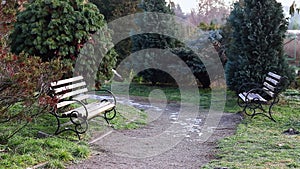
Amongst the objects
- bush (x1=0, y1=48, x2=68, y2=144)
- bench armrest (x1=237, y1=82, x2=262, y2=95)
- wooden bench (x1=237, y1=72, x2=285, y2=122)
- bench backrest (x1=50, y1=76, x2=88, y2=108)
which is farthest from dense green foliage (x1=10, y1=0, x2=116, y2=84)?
bench armrest (x1=237, y1=82, x2=262, y2=95)

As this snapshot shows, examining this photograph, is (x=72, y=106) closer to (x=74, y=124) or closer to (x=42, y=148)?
(x=74, y=124)

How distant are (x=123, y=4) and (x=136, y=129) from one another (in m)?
9.78

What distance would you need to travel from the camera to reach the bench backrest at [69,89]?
558 cm

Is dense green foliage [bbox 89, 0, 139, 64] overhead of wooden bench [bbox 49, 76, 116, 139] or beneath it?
overhead

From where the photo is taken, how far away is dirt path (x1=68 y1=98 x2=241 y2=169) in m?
4.68

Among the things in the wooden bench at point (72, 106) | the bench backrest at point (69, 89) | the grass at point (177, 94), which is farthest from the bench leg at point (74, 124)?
the grass at point (177, 94)

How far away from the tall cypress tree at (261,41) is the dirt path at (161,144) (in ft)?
5.73

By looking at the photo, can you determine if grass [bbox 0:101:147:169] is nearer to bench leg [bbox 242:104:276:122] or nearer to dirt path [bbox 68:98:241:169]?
dirt path [bbox 68:98:241:169]

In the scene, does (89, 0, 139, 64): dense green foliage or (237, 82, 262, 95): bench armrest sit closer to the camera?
(237, 82, 262, 95): bench armrest

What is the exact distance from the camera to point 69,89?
6094 millimetres

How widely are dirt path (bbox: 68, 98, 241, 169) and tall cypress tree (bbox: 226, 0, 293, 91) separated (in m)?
1.75

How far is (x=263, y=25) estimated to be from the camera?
9.20m

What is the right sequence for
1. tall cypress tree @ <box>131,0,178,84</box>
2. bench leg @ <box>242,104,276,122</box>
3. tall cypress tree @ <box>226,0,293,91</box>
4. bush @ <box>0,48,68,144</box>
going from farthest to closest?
tall cypress tree @ <box>131,0,178,84</box>
tall cypress tree @ <box>226,0,293,91</box>
bench leg @ <box>242,104,276,122</box>
bush @ <box>0,48,68,144</box>

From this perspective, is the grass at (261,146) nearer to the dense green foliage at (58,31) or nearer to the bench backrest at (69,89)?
the bench backrest at (69,89)
